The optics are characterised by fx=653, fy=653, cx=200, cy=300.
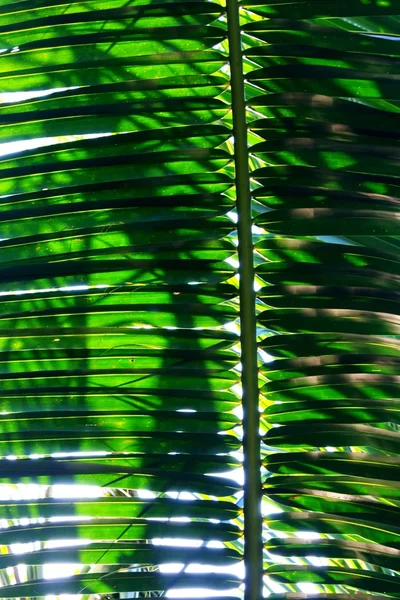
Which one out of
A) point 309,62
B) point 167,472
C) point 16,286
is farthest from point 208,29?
point 167,472

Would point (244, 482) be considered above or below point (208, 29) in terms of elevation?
below

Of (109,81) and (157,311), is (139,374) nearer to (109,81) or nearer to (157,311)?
(157,311)

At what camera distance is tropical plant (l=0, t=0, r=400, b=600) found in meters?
0.84

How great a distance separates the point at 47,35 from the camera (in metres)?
0.89

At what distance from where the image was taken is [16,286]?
0.87 metres

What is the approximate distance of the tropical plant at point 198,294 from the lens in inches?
33.2

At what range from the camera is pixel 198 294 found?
Answer: 87 centimetres

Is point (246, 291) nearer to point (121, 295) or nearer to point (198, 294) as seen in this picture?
point (198, 294)

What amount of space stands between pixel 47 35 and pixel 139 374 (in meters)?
0.47

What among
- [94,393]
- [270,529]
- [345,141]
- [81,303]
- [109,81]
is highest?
[109,81]

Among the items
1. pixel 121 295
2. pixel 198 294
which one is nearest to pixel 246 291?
pixel 198 294

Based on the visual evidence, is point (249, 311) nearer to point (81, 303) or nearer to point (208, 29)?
point (81, 303)

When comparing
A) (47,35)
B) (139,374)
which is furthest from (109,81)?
(139,374)

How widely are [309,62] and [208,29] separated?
0.14 m
